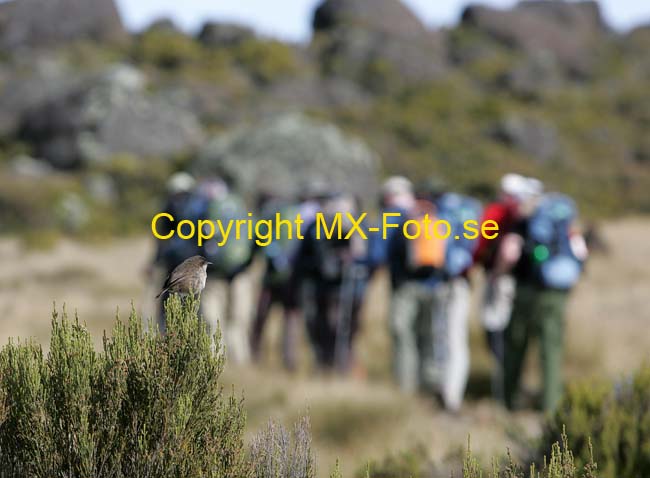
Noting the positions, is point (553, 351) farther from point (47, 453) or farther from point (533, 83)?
point (533, 83)

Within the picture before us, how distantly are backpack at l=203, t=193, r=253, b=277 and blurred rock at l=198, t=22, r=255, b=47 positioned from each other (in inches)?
1802

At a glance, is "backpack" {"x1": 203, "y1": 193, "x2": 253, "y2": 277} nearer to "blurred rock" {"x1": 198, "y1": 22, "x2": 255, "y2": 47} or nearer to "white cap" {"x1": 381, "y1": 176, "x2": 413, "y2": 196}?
"white cap" {"x1": 381, "y1": 176, "x2": 413, "y2": 196}

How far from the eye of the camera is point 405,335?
24.5 ft

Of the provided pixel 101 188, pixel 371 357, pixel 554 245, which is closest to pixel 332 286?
pixel 371 357

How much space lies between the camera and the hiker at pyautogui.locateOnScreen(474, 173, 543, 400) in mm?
7070

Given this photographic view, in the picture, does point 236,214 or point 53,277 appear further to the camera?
point 53,277

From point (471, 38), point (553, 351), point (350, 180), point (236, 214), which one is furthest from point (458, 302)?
point (471, 38)

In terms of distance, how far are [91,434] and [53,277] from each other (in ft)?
38.9

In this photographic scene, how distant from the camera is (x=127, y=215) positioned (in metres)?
24.2

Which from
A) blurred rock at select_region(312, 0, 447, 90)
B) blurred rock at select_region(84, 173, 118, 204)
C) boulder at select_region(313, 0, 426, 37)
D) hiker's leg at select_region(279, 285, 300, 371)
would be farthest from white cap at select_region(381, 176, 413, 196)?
boulder at select_region(313, 0, 426, 37)

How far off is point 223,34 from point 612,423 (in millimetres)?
51045

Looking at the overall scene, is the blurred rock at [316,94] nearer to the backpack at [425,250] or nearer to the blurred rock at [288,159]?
the blurred rock at [288,159]

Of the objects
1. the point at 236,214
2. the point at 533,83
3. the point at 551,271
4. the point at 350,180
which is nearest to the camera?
the point at 551,271

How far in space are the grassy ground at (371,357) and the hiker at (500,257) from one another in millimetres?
549
